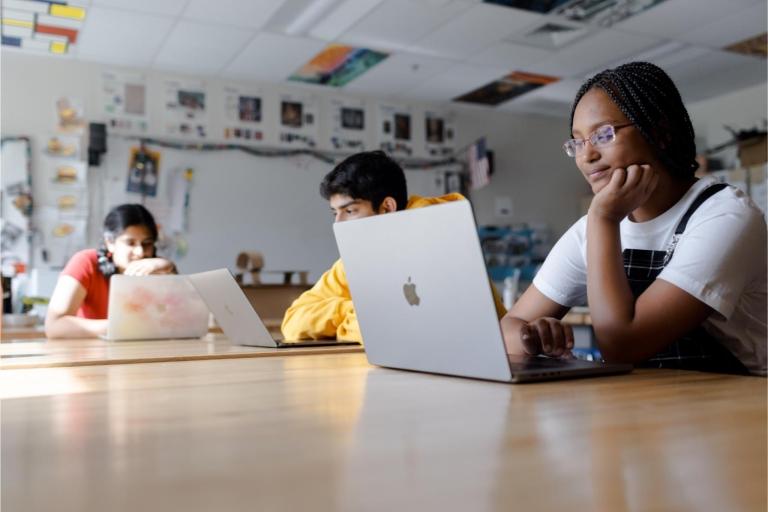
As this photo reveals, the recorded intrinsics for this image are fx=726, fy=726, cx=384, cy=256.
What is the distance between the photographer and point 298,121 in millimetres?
4953

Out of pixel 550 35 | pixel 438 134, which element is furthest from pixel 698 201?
pixel 438 134

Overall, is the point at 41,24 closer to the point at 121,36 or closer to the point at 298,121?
the point at 121,36

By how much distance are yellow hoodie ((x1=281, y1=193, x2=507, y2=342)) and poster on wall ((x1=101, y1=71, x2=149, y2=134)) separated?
2.98 metres

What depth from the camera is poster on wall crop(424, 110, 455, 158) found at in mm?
5406

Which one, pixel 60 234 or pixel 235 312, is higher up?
pixel 60 234

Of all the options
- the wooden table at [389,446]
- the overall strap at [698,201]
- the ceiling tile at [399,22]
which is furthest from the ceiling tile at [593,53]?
the wooden table at [389,446]

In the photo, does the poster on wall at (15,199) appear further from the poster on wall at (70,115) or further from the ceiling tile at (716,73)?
the ceiling tile at (716,73)

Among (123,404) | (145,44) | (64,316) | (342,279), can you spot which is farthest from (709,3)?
(123,404)

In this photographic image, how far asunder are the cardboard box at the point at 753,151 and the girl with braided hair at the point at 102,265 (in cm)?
384

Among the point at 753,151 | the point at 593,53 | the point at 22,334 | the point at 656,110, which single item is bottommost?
the point at 22,334

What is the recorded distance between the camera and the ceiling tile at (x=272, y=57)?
159 inches

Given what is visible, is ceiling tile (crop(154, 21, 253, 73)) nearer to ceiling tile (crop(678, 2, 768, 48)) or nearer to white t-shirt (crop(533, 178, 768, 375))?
ceiling tile (crop(678, 2, 768, 48))

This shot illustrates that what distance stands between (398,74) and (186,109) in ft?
4.51

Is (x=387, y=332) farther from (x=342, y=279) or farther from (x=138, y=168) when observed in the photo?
(x=138, y=168)
